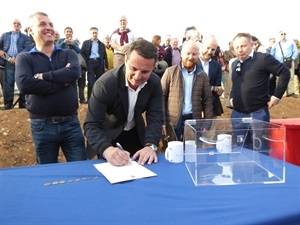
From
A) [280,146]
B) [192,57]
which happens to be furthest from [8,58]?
[280,146]

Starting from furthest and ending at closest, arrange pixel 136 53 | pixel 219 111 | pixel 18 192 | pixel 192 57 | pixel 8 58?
Result: 1. pixel 8 58
2. pixel 219 111
3. pixel 192 57
4. pixel 136 53
5. pixel 18 192

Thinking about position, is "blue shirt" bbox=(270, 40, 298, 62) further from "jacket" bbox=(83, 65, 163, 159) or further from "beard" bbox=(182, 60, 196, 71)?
"jacket" bbox=(83, 65, 163, 159)

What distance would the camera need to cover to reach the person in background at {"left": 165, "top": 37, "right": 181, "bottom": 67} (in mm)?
5816

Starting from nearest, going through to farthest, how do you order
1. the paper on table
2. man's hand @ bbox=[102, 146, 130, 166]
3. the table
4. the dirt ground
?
the table, the paper on table, man's hand @ bbox=[102, 146, 130, 166], the dirt ground

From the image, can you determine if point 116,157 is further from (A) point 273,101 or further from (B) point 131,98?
(A) point 273,101

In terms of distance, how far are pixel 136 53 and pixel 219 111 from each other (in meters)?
1.72

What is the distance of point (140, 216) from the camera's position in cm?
97

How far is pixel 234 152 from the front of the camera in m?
1.68

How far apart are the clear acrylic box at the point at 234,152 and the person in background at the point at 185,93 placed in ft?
3.56

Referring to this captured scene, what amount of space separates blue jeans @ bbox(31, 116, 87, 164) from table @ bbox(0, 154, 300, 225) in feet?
2.38

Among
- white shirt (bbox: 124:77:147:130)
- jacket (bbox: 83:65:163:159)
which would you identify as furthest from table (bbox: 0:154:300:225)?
white shirt (bbox: 124:77:147:130)

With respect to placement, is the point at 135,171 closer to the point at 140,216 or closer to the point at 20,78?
the point at 140,216

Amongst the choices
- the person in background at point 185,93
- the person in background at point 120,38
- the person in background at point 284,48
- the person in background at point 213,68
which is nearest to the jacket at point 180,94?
the person in background at point 185,93

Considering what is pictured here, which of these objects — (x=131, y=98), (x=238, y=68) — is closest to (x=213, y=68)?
(x=238, y=68)
